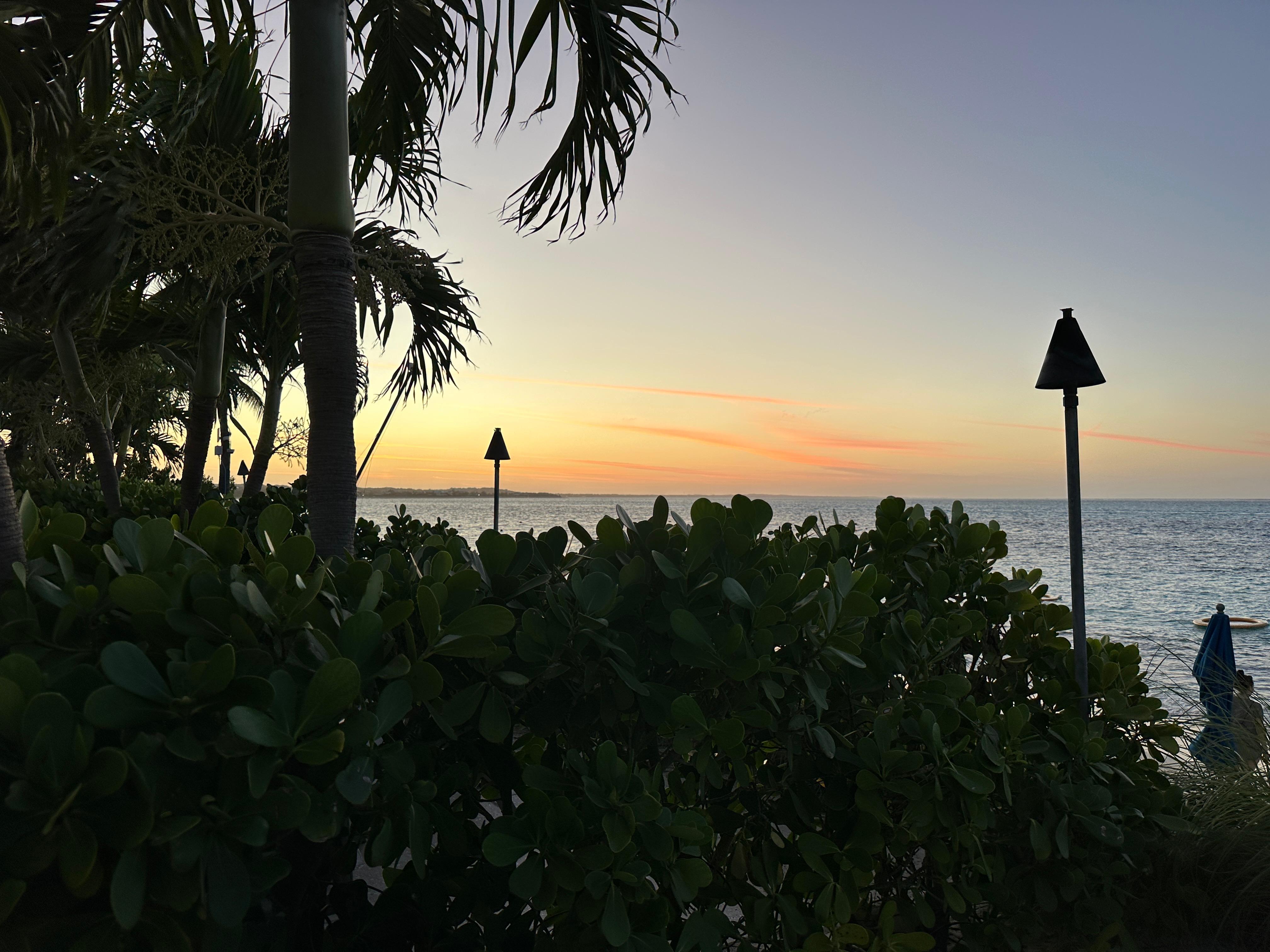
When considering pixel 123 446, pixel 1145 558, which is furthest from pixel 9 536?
pixel 1145 558

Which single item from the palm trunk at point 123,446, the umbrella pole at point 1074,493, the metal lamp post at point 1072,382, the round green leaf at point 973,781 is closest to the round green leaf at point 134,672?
the round green leaf at point 973,781

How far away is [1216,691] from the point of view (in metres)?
5.04

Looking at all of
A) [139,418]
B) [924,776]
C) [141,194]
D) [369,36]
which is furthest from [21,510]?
[139,418]

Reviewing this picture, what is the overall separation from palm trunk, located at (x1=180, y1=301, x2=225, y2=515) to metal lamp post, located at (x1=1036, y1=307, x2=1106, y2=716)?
6.96 m

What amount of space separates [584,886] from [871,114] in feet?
33.0

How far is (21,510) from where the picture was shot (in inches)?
52.5

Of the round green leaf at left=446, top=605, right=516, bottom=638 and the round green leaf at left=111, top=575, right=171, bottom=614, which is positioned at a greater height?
the round green leaf at left=111, top=575, right=171, bottom=614

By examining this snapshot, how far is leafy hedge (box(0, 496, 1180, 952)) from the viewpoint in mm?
889

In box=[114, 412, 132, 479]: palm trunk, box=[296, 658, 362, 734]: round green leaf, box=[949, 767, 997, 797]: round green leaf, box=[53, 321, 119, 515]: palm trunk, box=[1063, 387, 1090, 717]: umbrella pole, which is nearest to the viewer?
box=[296, 658, 362, 734]: round green leaf

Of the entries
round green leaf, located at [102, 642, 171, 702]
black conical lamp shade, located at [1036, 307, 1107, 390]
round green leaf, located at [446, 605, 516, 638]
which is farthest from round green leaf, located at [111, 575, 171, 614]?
black conical lamp shade, located at [1036, 307, 1107, 390]

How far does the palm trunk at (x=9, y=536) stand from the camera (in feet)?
3.97

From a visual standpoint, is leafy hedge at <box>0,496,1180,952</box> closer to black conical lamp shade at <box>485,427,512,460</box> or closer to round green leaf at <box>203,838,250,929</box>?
round green leaf at <box>203,838,250,929</box>

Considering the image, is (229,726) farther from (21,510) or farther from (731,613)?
(731,613)

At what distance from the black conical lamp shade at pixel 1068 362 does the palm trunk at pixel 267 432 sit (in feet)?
25.8
